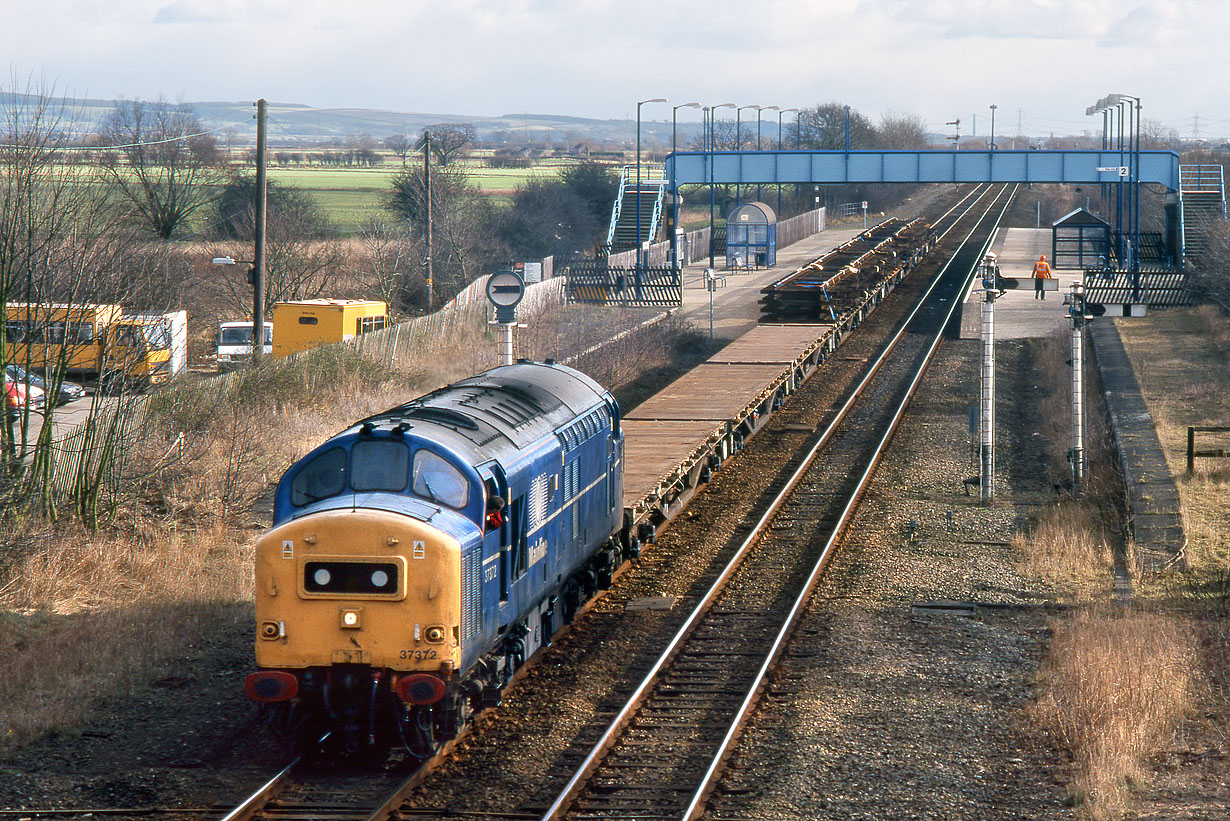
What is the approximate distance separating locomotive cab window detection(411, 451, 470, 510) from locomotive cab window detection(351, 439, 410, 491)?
0.11m

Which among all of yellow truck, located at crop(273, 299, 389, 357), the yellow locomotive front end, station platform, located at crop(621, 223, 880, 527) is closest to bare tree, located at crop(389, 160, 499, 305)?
station platform, located at crop(621, 223, 880, 527)

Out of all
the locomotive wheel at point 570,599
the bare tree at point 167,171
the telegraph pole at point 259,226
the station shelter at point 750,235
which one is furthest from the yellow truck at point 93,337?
the station shelter at point 750,235

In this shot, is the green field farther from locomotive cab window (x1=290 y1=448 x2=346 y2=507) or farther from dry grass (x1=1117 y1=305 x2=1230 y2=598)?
locomotive cab window (x1=290 y1=448 x2=346 y2=507)

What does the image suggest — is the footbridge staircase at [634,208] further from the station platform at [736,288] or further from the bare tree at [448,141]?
the bare tree at [448,141]

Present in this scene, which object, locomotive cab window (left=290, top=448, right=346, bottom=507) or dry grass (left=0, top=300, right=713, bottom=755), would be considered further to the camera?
dry grass (left=0, top=300, right=713, bottom=755)

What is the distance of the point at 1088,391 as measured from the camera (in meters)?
34.0

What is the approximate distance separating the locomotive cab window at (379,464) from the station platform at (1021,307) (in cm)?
3064

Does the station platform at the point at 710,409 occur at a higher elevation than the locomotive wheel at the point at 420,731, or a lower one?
higher

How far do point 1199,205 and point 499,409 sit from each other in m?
48.4

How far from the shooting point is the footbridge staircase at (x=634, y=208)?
61.0 meters

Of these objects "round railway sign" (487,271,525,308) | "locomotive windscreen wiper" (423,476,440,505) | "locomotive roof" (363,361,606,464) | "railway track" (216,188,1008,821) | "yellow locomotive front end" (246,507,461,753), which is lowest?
"railway track" (216,188,1008,821)

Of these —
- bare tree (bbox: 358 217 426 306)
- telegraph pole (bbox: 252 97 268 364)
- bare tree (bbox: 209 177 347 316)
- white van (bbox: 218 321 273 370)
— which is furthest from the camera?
bare tree (bbox: 358 217 426 306)

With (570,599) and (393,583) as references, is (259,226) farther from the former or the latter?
(393,583)

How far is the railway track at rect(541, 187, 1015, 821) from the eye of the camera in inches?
430
